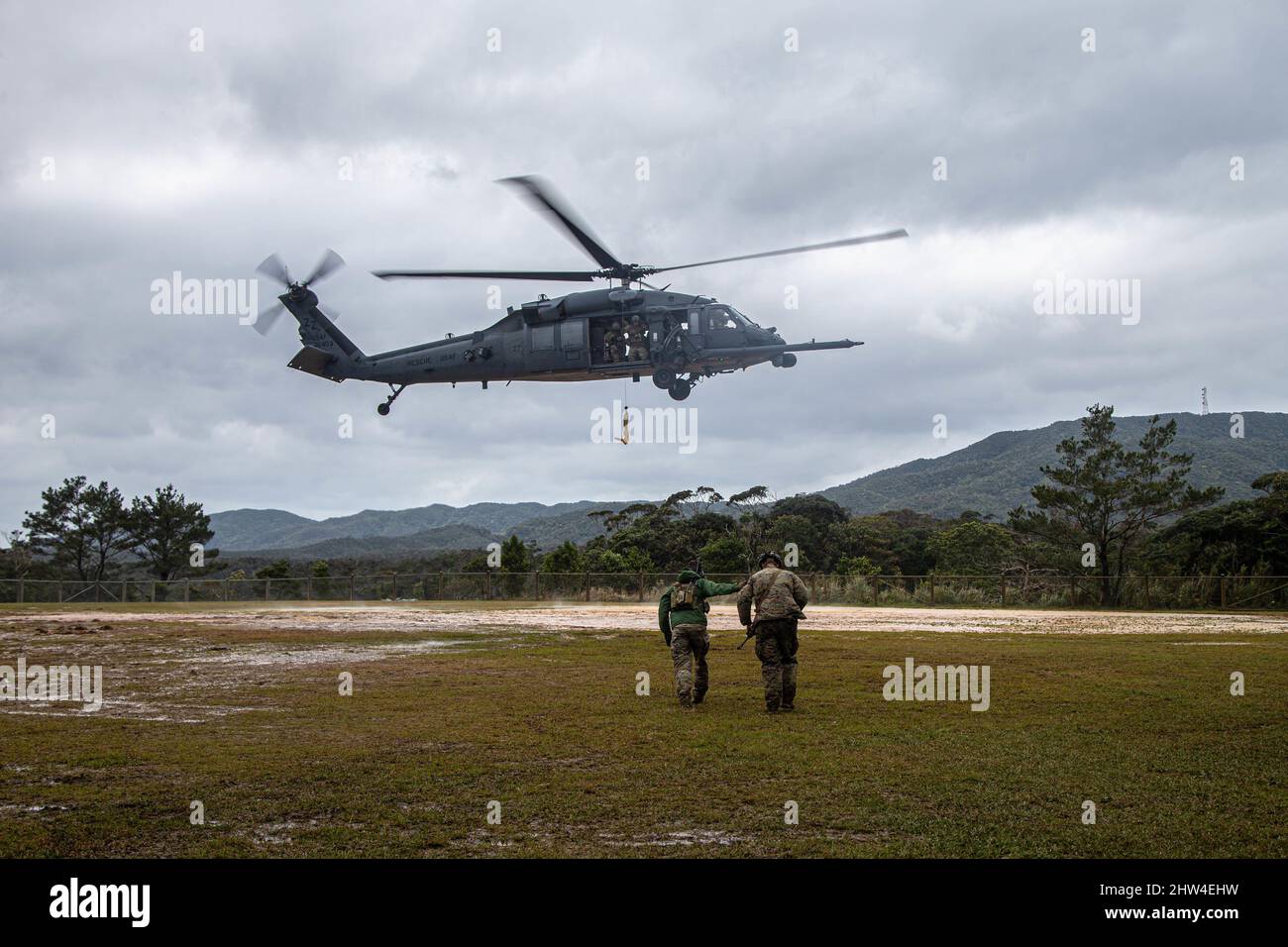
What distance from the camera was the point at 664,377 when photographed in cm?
2819

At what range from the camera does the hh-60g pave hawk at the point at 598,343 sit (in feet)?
89.9

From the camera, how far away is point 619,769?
367 inches

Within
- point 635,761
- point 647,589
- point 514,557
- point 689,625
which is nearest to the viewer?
point 635,761

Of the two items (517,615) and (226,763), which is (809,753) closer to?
(226,763)

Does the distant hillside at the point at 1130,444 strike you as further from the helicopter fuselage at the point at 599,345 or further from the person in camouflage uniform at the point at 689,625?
the person in camouflage uniform at the point at 689,625

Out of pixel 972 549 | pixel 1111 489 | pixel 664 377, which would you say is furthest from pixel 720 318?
pixel 972 549

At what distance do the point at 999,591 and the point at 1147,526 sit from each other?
11.1 meters

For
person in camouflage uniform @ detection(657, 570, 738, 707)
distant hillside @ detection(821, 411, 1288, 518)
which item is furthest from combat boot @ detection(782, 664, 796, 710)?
distant hillside @ detection(821, 411, 1288, 518)

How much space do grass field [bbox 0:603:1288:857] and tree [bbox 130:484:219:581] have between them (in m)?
64.8

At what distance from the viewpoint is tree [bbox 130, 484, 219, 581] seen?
257ft

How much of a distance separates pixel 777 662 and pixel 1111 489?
143 feet

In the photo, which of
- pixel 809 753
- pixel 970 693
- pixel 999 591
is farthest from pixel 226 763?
pixel 999 591

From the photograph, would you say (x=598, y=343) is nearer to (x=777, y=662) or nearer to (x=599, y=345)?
(x=599, y=345)
